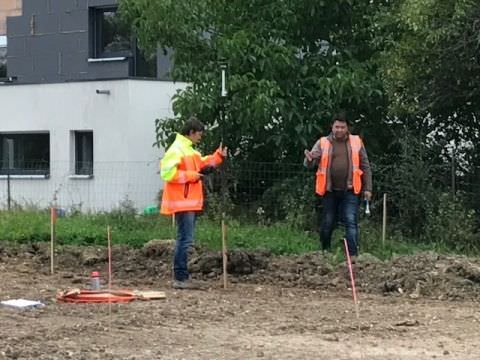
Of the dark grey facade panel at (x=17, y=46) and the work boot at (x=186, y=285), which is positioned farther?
the dark grey facade panel at (x=17, y=46)

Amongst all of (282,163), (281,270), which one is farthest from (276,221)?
(281,270)

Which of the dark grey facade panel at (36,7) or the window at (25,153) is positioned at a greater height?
the dark grey facade panel at (36,7)

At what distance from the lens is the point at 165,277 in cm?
1170

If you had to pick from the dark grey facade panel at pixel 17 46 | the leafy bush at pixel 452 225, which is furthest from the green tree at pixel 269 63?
the dark grey facade panel at pixel 17 46

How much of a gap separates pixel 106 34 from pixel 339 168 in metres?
15.9

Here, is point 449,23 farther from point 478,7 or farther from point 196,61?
point 196,61

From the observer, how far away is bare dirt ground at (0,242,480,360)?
7477mm

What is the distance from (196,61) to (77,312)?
8.02 meters

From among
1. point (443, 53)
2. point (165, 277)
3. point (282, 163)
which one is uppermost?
point (443, 53)

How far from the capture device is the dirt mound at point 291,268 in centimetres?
1045

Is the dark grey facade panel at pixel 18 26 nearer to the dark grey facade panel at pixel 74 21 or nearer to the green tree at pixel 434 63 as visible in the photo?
the dark grey facade panel at pixel 74 21

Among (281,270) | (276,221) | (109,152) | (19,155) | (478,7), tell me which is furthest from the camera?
(19,155)

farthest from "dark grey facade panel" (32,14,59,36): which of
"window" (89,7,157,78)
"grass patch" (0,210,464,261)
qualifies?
"grass patch" (0,210,464,261)

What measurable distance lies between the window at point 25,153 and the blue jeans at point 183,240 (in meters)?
13.2
